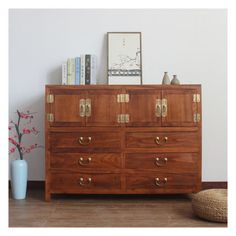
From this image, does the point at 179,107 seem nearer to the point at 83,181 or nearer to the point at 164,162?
the point at 164,162

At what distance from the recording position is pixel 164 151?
3.51 m

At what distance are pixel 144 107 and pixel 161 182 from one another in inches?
27.6

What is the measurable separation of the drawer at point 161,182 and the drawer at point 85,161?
200 mm

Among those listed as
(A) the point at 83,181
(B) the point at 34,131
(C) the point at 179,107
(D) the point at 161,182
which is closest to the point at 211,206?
(D) the point at 161,182

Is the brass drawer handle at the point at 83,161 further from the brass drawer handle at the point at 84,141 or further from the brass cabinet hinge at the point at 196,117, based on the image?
the brass cabinet hinge at the point at 196,117

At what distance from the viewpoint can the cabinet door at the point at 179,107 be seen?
351 cm

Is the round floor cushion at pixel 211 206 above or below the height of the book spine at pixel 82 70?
below

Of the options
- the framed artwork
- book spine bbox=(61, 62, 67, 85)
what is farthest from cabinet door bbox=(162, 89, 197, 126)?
book spine bbox=(61, 62, 67, 85)

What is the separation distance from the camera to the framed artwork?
156 inches

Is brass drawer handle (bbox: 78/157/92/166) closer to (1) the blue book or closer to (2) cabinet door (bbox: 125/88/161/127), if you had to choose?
(2) cabinet door (bbox: 125/88/161/127)

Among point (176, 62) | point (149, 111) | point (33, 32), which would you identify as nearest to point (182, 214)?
point (149, 111)

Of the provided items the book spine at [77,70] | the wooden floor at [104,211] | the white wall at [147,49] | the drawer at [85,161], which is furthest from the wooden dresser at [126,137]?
the white wall at [147,49]
